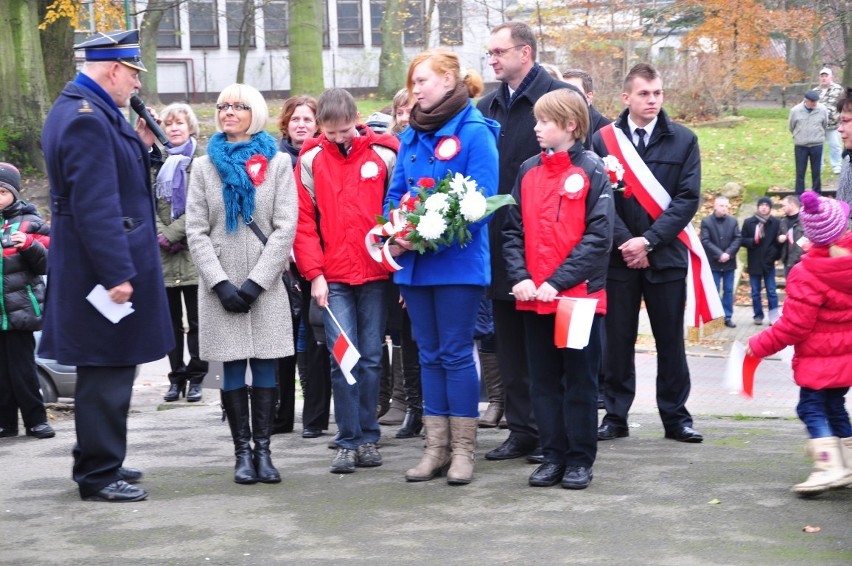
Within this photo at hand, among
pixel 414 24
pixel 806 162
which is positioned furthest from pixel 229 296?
pixel 414 24

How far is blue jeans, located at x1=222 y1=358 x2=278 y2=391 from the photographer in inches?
237

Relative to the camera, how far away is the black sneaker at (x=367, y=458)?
252 inches

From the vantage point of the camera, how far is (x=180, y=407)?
888cm

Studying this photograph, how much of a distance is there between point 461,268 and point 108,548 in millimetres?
2184

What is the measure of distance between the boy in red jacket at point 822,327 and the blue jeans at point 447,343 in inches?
59.5

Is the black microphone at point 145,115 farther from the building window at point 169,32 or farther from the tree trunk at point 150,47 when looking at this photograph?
the building window at point 169,32

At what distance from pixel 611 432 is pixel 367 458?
5.38 feet

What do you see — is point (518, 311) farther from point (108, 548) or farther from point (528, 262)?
point (108, 548)

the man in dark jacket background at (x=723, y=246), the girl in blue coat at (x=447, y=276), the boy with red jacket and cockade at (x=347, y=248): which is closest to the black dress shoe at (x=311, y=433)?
the boy with red jacket and cockade at (x=347, y=248)

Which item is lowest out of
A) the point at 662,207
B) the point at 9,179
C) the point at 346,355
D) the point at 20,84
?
the point at 346,355

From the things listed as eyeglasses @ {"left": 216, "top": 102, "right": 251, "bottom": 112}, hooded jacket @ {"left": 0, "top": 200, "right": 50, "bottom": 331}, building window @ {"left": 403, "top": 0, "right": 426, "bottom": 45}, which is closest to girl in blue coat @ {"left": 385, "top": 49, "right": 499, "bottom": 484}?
eyeglasses @ {"left": 216, "top": 102, "right": 251, "bottom": 112}

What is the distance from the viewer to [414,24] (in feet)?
138

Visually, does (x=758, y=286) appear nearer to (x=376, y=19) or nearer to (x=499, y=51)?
(x=499, y=51)

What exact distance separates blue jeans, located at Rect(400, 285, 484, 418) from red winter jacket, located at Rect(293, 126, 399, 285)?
41 cm
